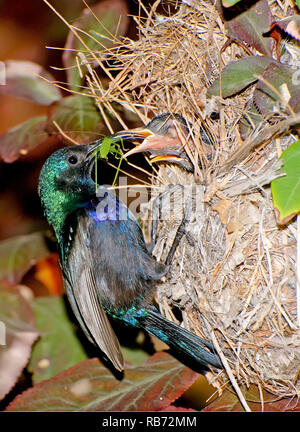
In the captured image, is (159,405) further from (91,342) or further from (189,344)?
(91,342)

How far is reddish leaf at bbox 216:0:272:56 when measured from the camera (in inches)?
70.2

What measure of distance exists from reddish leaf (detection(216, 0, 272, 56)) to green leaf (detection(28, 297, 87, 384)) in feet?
3.99

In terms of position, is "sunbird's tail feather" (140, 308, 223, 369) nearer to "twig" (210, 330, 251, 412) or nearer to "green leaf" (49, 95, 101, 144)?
"twig" (210, 330, 251, 412)

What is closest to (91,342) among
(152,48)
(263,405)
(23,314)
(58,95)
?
(23,314)

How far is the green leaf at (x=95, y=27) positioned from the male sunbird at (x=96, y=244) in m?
0.35

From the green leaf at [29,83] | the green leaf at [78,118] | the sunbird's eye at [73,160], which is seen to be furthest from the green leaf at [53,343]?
the green leaf at [29,83]

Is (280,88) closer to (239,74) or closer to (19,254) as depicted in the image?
(239,74)

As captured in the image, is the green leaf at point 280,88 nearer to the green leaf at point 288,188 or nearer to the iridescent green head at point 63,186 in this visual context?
the green leaf at point 288,188

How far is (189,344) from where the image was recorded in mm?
2123

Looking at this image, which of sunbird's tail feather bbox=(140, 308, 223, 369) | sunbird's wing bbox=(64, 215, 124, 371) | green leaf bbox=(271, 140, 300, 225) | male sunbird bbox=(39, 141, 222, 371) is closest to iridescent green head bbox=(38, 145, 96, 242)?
male sunbird bbox=(39, 141, 222, 371)

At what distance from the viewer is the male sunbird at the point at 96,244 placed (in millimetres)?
2303

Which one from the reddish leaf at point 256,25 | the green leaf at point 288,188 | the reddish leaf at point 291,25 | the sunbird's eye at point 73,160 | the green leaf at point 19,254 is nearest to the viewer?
the green leaf at point 288,188

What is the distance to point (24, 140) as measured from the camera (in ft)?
6.86

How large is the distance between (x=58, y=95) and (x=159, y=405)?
1.15 m
